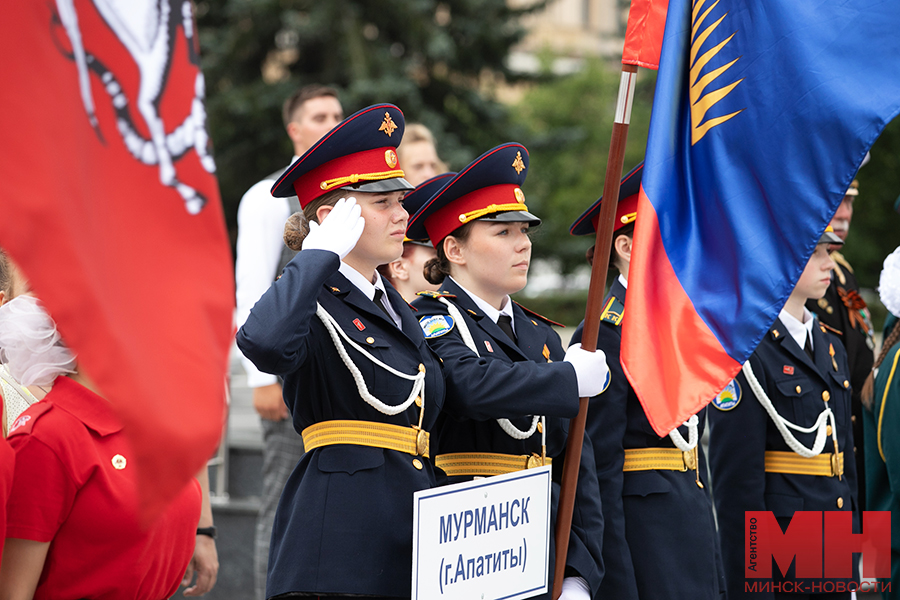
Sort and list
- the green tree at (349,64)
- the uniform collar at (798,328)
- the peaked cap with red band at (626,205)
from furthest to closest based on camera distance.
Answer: the green tree at (349,64) < the uniform collar at (798,328) < the peaked cap with red band at (626,205)

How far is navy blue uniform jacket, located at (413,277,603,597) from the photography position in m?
3.19

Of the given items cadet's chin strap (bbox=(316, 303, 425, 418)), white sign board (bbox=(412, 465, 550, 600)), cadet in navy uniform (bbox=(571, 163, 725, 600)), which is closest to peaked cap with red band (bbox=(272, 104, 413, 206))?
cadet's chin strap (bbox=(316, 303, 425, 418))

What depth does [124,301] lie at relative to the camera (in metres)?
1.43

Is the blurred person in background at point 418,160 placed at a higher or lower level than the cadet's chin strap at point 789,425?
higher

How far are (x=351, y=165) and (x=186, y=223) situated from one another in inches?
68.4

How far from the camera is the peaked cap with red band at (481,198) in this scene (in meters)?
3.61

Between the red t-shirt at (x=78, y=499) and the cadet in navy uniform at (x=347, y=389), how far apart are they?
1.45 ft

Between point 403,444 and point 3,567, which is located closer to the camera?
point 3,567

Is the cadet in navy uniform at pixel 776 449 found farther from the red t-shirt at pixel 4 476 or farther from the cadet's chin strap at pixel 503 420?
the red t-shirt at pixel 4 476

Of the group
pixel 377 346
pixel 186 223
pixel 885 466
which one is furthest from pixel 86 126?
pixel 885 466

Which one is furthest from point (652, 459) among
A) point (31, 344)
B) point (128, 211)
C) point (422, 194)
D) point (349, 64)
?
point (349, 64)

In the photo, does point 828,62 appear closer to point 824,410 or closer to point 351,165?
point 351,165

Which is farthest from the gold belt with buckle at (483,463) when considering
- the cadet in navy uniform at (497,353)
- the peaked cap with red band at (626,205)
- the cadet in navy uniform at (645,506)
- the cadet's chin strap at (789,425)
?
the cadet's chin strap at (789,425)

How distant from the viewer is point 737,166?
3.19 meters
